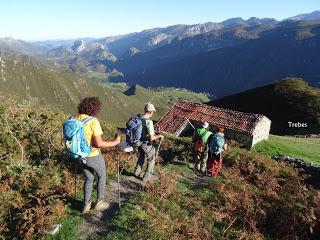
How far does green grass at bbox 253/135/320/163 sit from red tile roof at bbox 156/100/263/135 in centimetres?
278

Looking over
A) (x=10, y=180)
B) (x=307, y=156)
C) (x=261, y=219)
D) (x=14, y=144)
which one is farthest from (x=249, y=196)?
(x=307, y=156)

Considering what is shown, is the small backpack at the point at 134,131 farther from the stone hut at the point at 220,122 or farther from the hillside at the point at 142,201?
the stone hut at the point at 220,122

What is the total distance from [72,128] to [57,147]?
6.03 meters

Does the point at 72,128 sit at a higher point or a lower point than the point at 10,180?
higher

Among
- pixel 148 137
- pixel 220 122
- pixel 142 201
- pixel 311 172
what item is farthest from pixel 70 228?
pixel 220 122

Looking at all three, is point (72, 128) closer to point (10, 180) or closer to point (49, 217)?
point (49, 217)

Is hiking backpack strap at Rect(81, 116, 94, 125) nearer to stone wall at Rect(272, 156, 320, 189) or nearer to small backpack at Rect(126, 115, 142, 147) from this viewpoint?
→ small backpack at Rect(126, 115, 142, 147)

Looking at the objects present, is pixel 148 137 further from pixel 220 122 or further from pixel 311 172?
pixel 220 122

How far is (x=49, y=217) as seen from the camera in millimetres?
10484

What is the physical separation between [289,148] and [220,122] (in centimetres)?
968

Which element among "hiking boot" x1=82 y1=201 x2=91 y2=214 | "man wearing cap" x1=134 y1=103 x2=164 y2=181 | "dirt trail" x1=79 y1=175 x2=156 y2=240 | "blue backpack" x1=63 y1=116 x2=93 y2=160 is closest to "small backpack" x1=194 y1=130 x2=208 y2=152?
"man wearing cap" x1=134 y1=103 x2=164 y2=181

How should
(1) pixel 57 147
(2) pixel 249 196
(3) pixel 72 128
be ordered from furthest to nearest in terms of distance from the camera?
1. (1) pixel 57 147
2. (2) pixel 249 196
3. (3) pixel 72 128

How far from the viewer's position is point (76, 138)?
1034 centimetres

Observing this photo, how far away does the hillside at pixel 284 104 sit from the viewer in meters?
79.2
